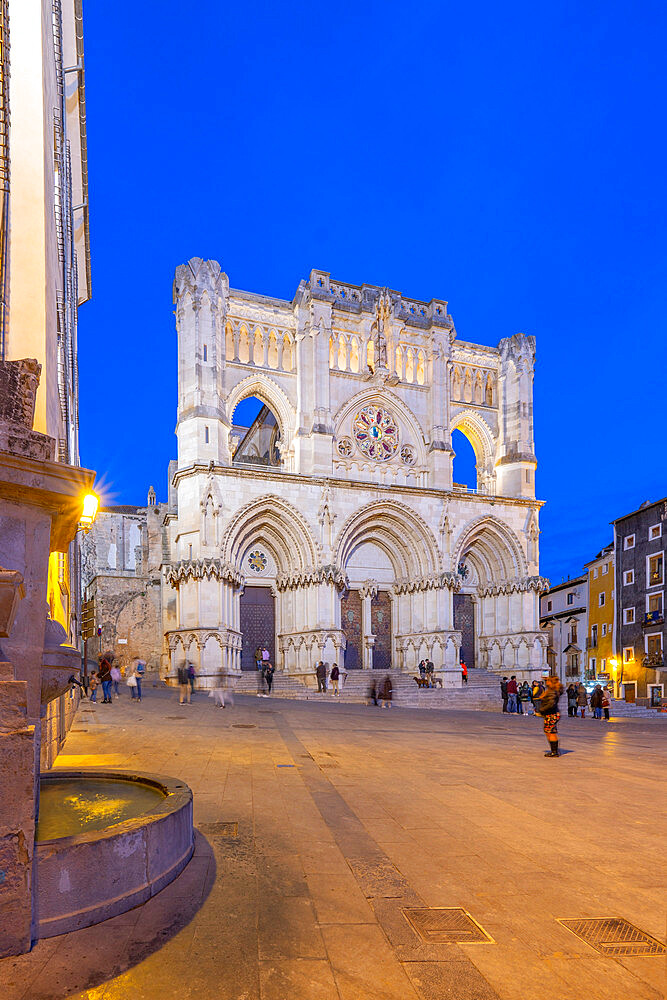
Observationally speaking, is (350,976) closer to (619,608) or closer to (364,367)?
(364,367)

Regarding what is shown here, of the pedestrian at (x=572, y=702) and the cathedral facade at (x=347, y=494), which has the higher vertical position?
the cathedral facade at (x=347, y=494)

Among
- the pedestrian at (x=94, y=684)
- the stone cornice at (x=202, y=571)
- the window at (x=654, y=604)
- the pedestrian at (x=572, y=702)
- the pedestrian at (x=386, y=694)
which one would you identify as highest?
the stone cornice at (x=202, y=571)

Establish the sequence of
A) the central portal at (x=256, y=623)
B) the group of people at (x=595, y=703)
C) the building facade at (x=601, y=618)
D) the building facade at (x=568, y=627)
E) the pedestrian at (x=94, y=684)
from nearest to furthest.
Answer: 1. the pedestrian at (x=94, y=684)
2. the group of people at (x=595, y=703)
3. the central portal at (x=256, y=623)
4. the building facade at (x=601, y=618)
5. the building facade at (x=568, y=627)

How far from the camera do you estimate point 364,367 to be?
111 feet

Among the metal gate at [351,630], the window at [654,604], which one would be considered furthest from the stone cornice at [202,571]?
the window at [654,604]

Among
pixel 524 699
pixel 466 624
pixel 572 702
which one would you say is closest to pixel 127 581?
pixel 466 624

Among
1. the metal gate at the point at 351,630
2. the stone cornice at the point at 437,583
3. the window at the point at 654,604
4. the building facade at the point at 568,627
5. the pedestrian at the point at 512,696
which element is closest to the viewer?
the pedestrian at the point at 512,696

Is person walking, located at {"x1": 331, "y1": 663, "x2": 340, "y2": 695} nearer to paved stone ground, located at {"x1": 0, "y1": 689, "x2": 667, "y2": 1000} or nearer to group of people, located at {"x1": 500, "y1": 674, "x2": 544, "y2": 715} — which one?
group of people, located at {"x1": 500, "y1": 674, "x2": 544, "y2": 715}

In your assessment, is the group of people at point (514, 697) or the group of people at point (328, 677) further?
the group of people at point (328, 677)

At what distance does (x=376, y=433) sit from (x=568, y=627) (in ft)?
81.3

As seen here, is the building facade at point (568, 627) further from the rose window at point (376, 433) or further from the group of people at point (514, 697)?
the group of people at point (514, 697)

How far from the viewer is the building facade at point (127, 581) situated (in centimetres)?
3438

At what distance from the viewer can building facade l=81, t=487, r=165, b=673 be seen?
34.4m

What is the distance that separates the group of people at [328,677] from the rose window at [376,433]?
1114 cm
